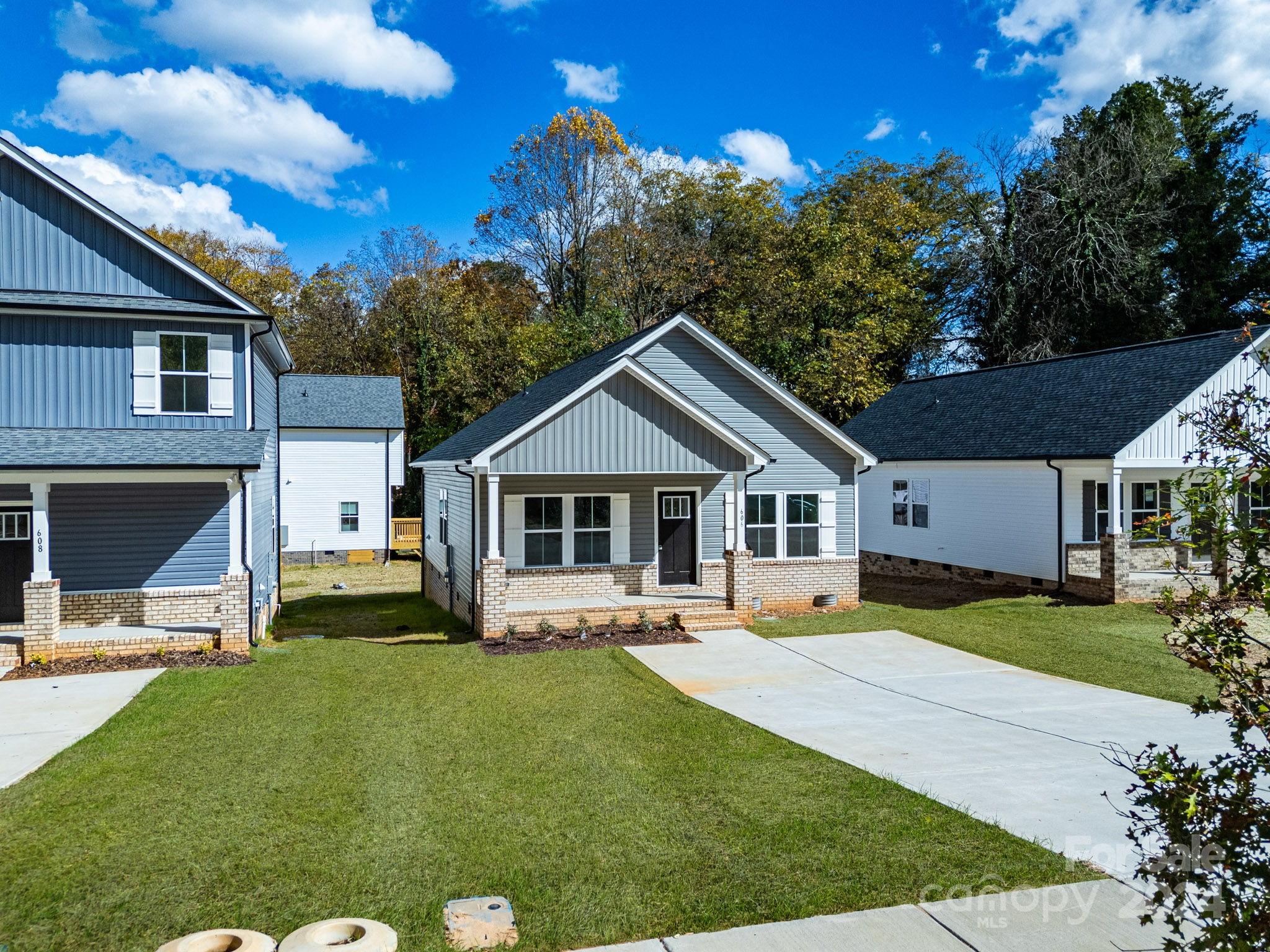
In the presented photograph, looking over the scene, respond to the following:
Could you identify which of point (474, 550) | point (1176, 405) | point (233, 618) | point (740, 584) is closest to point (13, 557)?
point (233, 618)

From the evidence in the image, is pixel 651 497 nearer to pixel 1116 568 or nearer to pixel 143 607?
pixel 143 607

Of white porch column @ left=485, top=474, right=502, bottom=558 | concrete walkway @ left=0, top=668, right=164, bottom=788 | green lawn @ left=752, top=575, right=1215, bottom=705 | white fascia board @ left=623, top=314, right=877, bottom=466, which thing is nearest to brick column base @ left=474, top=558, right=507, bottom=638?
white porch column @ left=485, top=474, right=502, bottom=558

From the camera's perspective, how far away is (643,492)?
61.9ft

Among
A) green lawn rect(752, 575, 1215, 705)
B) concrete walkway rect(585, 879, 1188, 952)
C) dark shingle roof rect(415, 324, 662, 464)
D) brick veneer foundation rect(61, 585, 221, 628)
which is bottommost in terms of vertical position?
green lawn rect(752, 575, 1215, 705)

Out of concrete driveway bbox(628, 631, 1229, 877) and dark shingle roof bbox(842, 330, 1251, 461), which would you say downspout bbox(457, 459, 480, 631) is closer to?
concrete driveway bbox(628, 631, 1229, 877)

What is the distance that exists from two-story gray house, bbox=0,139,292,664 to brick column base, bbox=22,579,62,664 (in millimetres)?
472

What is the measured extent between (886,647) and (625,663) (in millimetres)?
4642

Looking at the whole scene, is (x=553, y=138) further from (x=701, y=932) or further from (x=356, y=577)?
(x=701, y=932)

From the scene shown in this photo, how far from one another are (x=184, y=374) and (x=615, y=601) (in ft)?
29.4

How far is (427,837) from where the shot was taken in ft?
22.4

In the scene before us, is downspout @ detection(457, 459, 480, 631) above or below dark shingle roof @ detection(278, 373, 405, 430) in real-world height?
below

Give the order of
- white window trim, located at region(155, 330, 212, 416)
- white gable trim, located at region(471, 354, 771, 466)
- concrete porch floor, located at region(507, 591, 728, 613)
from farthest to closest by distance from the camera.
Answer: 1. concrete porch floor, located at region(507, 591, 728, 613)
2. white gable trim, located at region(471, 354, 771, 466)
3. white window trim, located at region(155, 330, 212, 416)

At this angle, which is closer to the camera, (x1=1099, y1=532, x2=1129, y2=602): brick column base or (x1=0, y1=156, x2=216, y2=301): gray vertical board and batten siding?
(x1=0, y1=156, x2=216, y2=301): gray vertical board and batten siding

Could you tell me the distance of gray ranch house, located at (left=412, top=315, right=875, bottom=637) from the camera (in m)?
16.1
